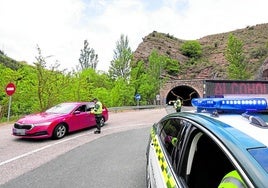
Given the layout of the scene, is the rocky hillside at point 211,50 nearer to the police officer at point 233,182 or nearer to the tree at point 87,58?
the tree at point 87,58

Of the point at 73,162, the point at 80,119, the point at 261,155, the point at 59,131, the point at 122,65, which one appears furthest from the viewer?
the point at 122,65

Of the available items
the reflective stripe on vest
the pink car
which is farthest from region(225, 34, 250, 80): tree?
the reflective stripe on vest

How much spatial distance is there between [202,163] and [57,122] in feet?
30.2

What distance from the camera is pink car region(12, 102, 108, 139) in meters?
10.3

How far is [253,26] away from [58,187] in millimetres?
101176

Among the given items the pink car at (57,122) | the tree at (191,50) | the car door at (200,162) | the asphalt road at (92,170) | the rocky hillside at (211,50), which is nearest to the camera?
the car door at (200,162)

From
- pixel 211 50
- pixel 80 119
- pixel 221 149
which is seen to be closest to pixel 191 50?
pixel 211 50

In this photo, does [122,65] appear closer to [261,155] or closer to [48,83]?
[48,83]

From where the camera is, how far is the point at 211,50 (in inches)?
3425

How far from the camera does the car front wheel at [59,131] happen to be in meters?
10.9

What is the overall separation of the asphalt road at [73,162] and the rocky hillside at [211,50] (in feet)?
178

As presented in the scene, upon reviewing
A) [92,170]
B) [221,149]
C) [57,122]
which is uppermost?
[221,149]

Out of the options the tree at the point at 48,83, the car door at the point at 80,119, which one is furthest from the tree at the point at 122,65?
the car door at the point at 80,119

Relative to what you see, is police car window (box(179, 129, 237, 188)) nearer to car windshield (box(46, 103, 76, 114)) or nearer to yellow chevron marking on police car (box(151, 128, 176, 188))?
yellow chevron marking on police car (box(151, 128, 176, 188))
